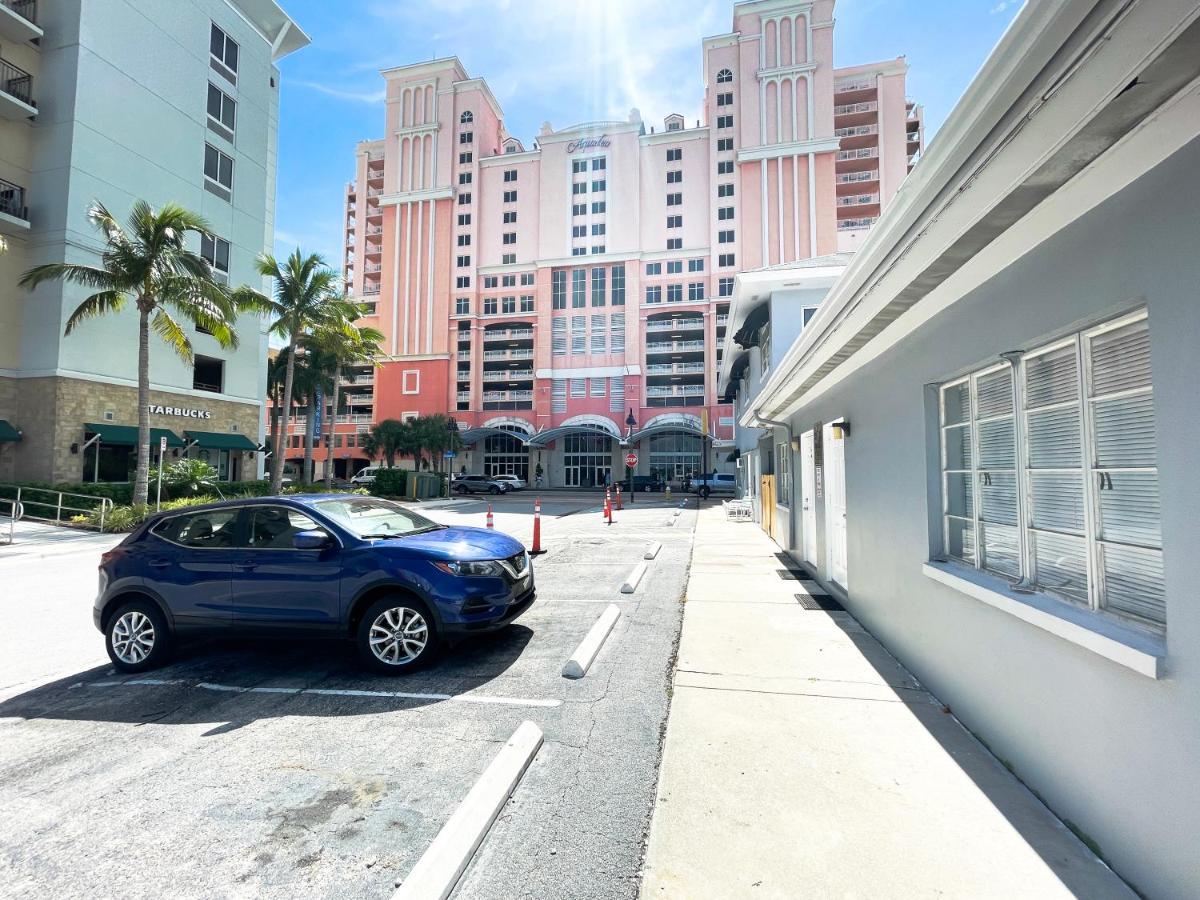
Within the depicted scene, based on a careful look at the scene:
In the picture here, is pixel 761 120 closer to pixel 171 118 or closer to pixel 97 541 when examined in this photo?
pixel 171 118

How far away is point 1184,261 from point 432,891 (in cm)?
380

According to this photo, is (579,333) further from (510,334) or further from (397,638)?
(397,638)

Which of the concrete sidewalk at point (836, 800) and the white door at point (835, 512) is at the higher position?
the white door at point (835, 512)

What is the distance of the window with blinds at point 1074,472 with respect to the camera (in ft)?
8.21

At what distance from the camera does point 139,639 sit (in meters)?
5.16

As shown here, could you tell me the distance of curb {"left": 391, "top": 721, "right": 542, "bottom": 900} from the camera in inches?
91.3

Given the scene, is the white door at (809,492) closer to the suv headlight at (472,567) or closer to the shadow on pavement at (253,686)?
the shadow on pavement at (253,686)

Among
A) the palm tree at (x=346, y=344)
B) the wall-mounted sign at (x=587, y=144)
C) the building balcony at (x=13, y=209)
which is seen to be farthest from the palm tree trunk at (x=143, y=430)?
the wall-mounted sign at (x=587, y=144)

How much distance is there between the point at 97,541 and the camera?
1395cm

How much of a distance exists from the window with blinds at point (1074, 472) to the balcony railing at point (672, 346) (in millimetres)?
52487

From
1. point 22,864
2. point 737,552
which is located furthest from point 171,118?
point 22,864

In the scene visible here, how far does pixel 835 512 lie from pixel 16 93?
100ft

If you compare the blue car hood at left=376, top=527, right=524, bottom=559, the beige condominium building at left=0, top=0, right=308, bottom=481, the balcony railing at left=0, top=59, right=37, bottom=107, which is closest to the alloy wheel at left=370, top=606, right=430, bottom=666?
the blue car hood at left=376, top=527, right=524, bottom=559

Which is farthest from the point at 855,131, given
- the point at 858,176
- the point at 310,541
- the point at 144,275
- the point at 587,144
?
the point at 310,541
